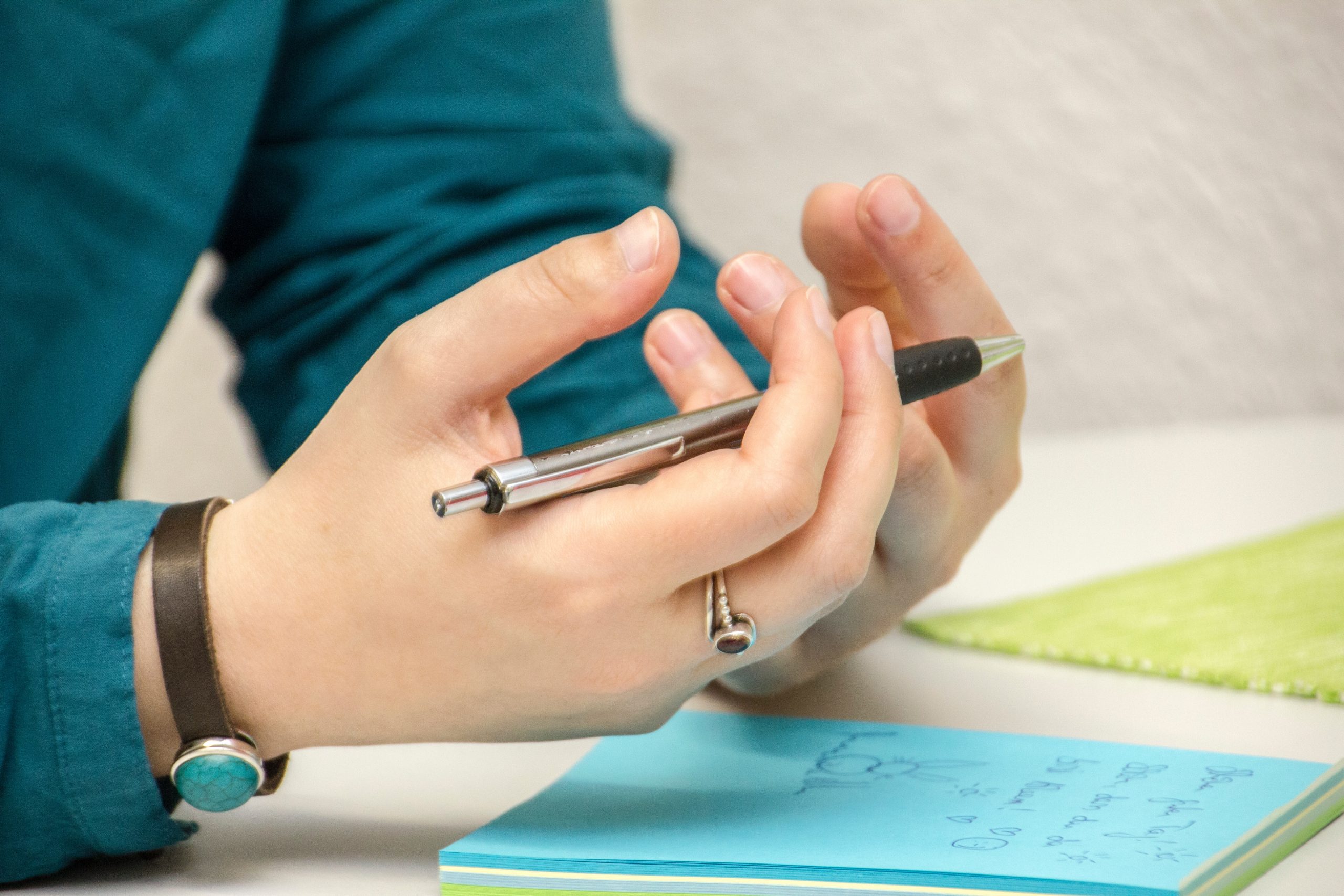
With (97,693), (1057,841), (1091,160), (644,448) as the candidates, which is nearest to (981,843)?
(1057,841)

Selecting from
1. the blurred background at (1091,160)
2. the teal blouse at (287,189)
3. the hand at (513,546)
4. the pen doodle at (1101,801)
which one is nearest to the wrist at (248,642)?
the hand at (513,546)

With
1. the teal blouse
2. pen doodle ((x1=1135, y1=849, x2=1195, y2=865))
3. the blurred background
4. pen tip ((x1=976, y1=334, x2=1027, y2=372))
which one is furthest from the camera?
the blurred background

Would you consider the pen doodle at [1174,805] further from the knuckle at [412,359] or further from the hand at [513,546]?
the knuckle at [412,359]

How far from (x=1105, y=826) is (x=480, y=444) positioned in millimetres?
187

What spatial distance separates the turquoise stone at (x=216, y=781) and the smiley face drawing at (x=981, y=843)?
186 mm

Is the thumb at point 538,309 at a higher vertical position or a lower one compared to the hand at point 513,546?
higher

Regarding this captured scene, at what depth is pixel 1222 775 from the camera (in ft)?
1.02

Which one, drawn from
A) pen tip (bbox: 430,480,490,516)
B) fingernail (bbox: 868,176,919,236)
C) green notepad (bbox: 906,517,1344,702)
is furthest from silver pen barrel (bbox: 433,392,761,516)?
green notepad (bbox: 906,517,1344,702)

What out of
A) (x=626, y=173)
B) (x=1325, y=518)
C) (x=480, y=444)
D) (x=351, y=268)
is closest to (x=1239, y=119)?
(x=1325, y=518)

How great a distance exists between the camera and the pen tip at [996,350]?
0.35 m

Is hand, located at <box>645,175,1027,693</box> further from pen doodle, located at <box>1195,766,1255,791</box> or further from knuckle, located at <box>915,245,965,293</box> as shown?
pen doodle, located at <box>1195,766,1255,791</box>

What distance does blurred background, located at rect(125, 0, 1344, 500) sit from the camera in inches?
Result: 34.9

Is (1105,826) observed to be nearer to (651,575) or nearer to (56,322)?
(651,575)

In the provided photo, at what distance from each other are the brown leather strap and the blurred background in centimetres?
64
